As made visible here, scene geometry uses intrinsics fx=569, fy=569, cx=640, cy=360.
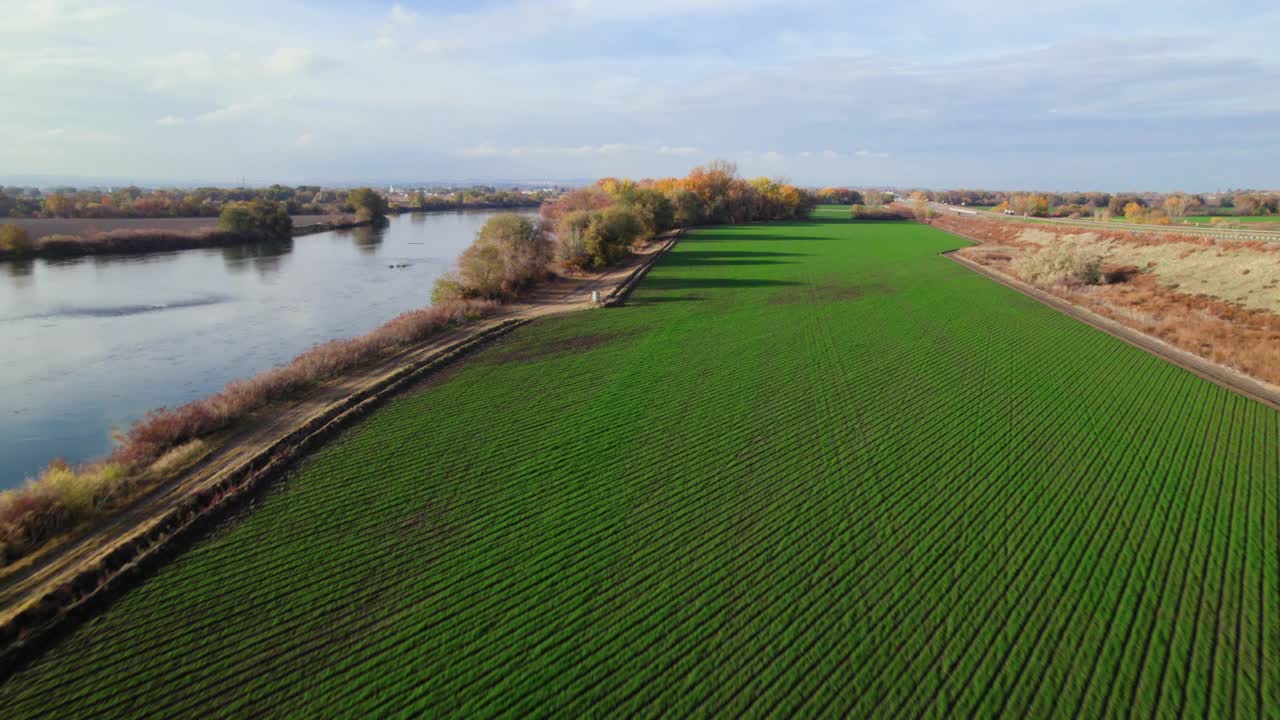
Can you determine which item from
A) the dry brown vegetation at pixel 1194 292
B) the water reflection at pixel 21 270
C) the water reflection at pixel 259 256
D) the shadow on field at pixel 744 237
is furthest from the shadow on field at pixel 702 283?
the water reflection at pixel 21 270

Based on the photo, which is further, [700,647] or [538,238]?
[538,238]

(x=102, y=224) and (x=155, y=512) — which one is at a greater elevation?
(x=102, y=224)

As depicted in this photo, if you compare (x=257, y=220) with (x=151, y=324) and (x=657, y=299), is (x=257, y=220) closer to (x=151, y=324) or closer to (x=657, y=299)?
(x=151, y=324)

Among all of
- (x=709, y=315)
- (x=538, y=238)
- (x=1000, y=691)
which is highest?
(x=538, y=238)

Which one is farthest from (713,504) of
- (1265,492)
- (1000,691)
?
(1265,492)

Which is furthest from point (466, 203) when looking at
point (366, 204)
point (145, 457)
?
point (145, 457)

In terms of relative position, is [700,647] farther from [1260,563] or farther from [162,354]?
[162,354]
